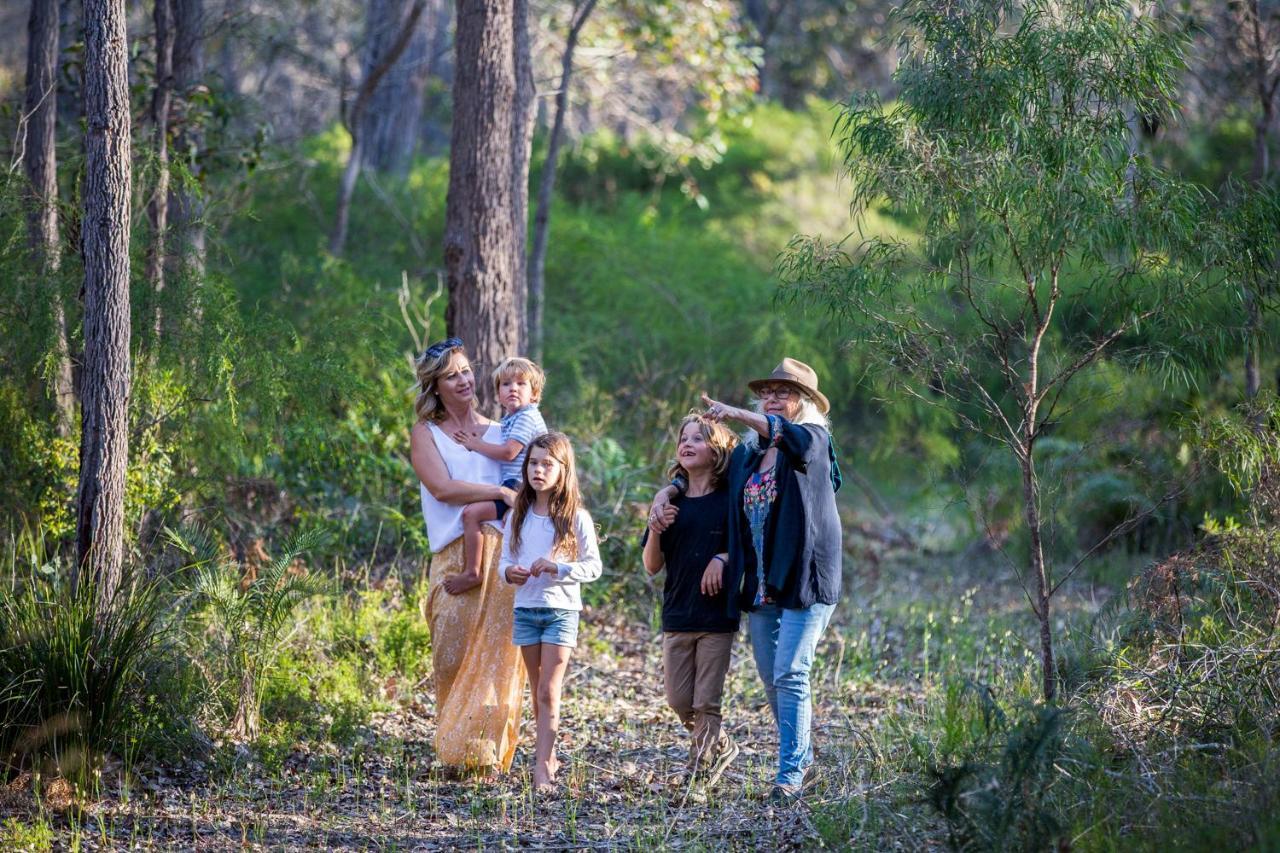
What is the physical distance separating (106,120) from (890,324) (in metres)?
3.75

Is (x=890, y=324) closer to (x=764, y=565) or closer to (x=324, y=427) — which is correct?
(x=764, y=565)

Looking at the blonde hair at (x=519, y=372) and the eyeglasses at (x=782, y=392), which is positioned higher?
the blonde hair at (x=519, y=372)

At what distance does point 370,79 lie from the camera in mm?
12039

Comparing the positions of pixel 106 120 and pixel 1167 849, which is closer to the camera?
pixel 1167 849

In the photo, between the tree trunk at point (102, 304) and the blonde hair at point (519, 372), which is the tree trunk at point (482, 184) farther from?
the tree trunk at point (102, 304)

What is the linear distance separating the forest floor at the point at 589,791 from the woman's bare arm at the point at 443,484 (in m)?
1.32

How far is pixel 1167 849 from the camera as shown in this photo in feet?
13.7

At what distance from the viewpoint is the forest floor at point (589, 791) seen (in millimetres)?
5062

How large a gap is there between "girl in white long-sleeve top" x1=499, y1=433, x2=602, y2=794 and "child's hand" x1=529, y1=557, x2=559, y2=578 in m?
0.04

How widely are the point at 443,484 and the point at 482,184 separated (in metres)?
3.32

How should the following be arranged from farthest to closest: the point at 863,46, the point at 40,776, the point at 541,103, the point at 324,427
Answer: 1. the point at 863,46
2. the point at 541,103
3. the point at 324,427
4. the point at 40,776

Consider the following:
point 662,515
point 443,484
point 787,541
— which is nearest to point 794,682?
point 787,541

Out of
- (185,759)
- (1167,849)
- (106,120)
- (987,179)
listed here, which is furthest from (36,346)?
(1167,849)

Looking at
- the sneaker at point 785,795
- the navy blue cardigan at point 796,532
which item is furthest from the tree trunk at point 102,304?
the sneaker at point 785,795
